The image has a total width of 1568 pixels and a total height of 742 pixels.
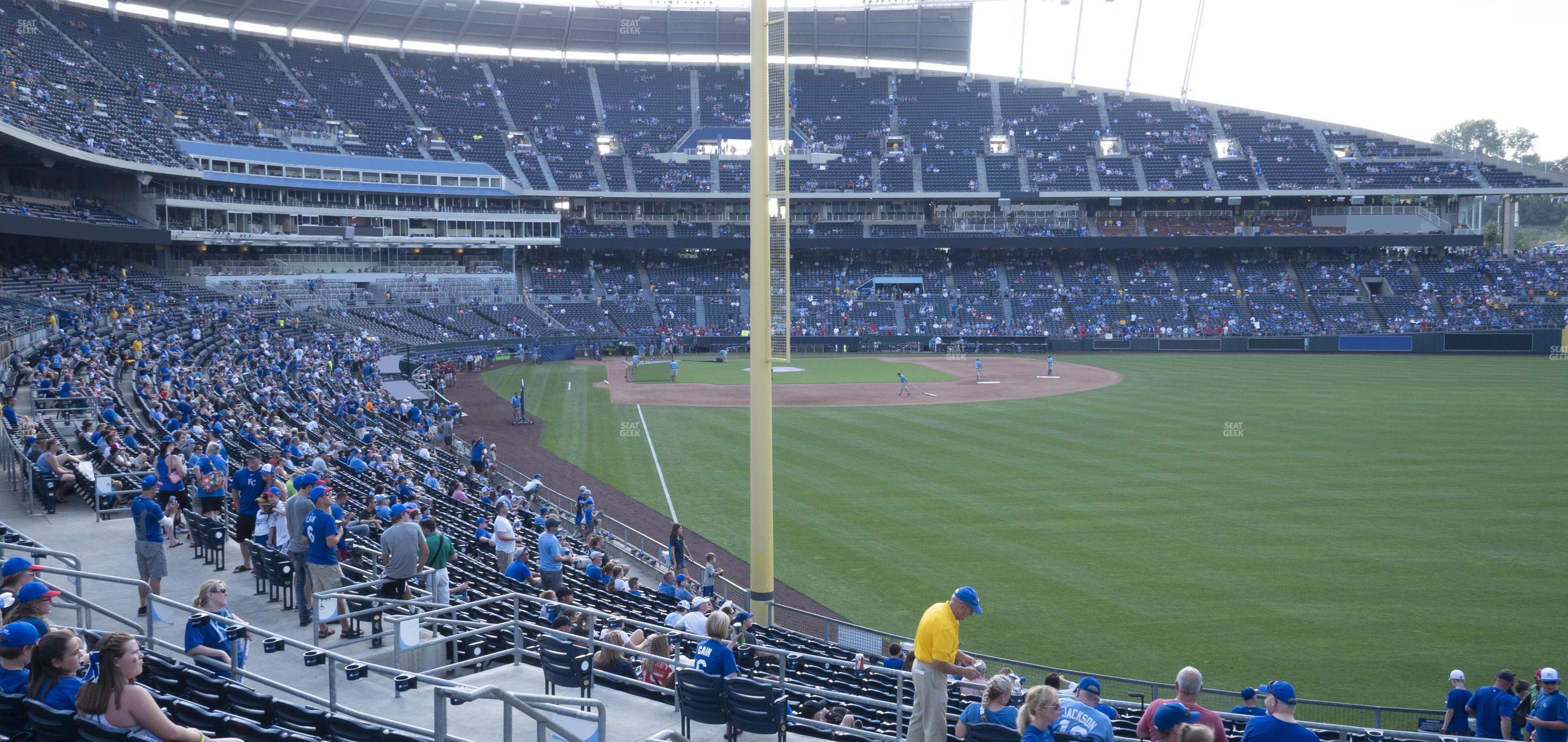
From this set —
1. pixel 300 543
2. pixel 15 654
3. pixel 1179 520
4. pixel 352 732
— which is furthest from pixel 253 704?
pixel 1179 520

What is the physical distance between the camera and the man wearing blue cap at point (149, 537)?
10.4 meters

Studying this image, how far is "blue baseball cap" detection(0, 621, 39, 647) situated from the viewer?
5992mm

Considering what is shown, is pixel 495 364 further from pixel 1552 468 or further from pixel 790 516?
pixel 1552 468

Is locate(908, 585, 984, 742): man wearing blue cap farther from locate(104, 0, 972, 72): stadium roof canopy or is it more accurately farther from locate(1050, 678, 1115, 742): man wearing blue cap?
locate(104, 0, 972, 72): stadium roof canopy

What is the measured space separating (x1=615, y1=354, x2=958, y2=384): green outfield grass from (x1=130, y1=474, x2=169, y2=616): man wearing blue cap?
39115 millimetres

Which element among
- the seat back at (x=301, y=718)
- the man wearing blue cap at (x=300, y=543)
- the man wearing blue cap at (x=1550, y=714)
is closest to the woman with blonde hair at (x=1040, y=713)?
the seat back at (x=301, y=718)

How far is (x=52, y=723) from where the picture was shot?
547cm

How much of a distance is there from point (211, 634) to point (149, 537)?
386cm

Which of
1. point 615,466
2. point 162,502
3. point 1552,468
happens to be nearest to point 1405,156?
point 1552,468

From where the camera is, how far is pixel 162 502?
13680 millimetres

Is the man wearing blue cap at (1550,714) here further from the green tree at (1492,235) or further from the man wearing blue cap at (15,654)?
the green tree at (1492,235)

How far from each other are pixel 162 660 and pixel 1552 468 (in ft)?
101

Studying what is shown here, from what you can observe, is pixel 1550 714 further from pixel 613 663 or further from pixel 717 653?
pixel 613 663

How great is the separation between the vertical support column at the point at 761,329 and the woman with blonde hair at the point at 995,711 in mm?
6285
